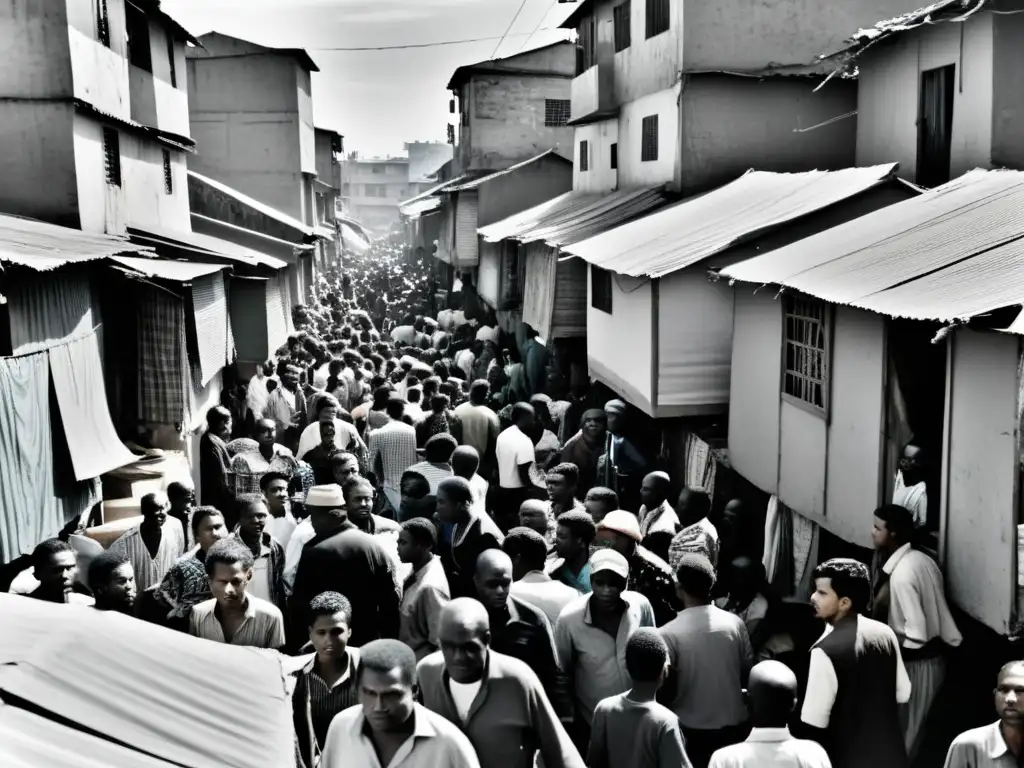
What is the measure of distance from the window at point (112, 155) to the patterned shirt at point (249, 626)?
11.1 meters

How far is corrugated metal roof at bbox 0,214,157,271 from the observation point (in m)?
9.23

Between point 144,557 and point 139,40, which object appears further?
point 139,40

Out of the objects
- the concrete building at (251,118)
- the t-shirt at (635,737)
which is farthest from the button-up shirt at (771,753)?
the concrete building at (251,118)

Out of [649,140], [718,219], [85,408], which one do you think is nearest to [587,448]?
[718,219]

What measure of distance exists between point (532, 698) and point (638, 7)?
1894 centimetres

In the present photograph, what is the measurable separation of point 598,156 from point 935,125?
12.8 meters

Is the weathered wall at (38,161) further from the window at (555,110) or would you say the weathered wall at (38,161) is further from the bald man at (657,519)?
the window at (555,110)

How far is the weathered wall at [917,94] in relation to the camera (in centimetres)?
1233

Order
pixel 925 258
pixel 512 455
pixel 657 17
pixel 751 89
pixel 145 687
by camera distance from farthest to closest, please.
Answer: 1. pixel 657 17
2. pixel 751 89
3. pixel 512 455
4. pixel 925 258
5. pixel 145 687

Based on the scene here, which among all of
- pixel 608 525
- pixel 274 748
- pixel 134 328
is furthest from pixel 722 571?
pixel 134 328

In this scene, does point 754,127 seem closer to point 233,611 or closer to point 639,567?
point 639,567

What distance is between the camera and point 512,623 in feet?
19.3

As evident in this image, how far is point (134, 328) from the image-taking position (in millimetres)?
13266

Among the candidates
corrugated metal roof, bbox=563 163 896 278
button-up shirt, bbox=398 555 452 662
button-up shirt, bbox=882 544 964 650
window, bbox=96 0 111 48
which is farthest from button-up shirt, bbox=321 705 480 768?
window, bbox=96 0 111 48
